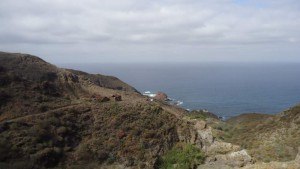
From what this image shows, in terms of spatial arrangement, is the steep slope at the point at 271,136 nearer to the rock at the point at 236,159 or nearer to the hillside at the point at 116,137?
the hillside at the point at 116,137

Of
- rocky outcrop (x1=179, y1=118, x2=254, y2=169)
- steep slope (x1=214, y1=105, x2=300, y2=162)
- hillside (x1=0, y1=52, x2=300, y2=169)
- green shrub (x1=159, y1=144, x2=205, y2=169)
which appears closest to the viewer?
rocky outcrop (x1=179, y1=118, x2=254, y2=169)

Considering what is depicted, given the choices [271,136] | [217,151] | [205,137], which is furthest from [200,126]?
[271,136]

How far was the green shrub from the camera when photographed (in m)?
22.6

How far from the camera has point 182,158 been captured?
76.4 ft

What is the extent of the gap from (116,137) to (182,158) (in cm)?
489

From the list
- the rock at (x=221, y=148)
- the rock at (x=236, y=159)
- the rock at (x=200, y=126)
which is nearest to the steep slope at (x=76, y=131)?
the rock at (x=200, y=126)

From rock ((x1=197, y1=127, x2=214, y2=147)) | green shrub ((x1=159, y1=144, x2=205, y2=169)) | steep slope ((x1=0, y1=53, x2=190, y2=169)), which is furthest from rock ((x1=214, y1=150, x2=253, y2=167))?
steep slope ((x1=0, y1=53, x2=190, y2=169))

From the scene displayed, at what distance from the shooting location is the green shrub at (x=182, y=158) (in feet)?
74.2

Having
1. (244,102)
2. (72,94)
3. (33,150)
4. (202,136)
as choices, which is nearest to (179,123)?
(202,136)

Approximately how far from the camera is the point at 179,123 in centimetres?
2781

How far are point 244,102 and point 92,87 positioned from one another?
69.9m

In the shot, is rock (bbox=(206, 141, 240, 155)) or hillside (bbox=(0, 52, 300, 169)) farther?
rock (bbox=(206, 141, 240, 155))

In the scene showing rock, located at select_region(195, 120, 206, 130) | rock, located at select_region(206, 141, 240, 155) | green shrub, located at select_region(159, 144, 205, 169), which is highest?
rock, located at select_region(195, 120, 206, 130)

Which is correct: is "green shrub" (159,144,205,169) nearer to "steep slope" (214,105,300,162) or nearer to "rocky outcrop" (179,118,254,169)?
"rocky outcrop" (179,118,254,169)
